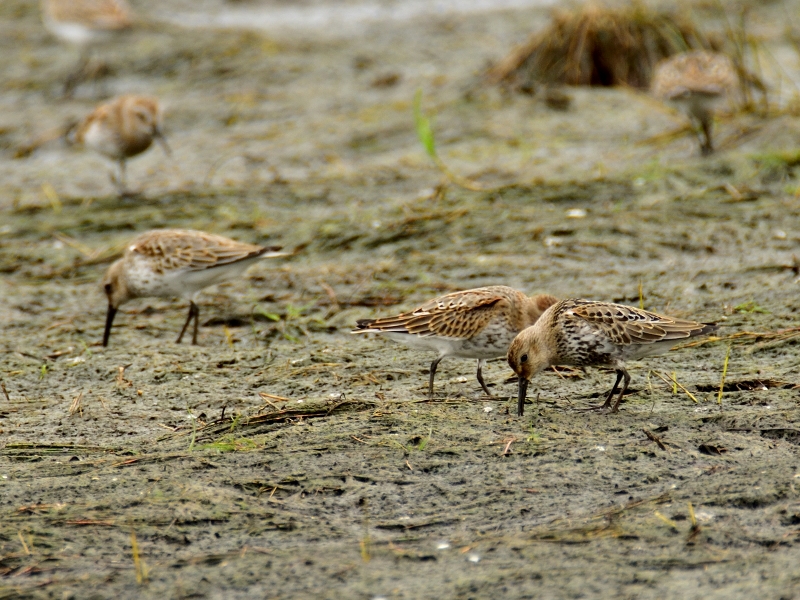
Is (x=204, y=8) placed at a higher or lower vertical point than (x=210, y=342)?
higher

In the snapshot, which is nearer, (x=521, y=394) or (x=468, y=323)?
(x=521, y=394)

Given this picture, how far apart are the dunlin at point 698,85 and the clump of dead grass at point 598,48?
6.26ft

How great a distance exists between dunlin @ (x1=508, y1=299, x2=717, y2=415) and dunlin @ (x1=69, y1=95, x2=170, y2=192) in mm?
6186

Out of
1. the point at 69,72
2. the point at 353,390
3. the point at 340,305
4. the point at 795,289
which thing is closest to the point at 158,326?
the point at 340,305

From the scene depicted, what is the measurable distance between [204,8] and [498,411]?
12.8 metres

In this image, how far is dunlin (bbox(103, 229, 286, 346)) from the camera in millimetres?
7598

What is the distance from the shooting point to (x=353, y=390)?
6.31 metres

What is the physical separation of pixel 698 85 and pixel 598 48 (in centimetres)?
276

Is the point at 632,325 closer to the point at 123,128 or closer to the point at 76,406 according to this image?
the point at 76,406

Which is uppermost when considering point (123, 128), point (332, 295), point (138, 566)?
point (123, 128)

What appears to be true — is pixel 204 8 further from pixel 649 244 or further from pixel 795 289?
pixel 795 289

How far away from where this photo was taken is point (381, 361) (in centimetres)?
684

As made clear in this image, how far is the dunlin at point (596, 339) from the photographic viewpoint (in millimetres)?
5664

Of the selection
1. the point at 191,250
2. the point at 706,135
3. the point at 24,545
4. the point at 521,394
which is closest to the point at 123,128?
the point at 191,250
